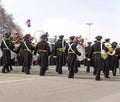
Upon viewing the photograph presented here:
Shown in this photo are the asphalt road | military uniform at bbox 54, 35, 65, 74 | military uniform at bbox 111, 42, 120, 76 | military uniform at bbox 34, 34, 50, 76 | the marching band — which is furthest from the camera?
military uniform at bbox 111, 42, 120, 76

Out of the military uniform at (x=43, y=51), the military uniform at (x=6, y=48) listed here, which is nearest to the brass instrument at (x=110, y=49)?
the military uniform at (x=43, y=51)

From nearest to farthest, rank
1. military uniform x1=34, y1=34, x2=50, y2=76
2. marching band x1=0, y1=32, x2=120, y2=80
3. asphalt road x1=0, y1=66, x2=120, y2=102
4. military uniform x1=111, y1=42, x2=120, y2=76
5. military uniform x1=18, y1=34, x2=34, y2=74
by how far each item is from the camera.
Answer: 1. asphalt road x1=0, y1=66, x2=120, y2=102
2. marching band x1=0, y1=32, x2=120, y2=80
3. military uniform x1=34, y1=34, x2=50, y2=76
4. military uniform x1=18, y1=34, x2=34, y2=74
5. military uniform x1=111, y1=42, x2=120, y2=76

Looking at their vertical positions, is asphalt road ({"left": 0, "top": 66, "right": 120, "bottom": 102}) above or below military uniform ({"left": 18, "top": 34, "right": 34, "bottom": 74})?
below

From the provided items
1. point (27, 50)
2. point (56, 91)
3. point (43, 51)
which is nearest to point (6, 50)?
point (27, 50)

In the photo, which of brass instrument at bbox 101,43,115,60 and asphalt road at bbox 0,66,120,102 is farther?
brass instrument at bbox 101,43,115,60

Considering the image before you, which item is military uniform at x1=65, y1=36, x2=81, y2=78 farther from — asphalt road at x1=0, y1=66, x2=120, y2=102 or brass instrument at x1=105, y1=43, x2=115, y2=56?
asphalt road at x1=0, y1=66, x2=120, y2=102

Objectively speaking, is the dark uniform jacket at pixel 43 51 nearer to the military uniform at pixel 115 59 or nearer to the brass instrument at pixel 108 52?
Answer: the brass instrument at pixel 108 52

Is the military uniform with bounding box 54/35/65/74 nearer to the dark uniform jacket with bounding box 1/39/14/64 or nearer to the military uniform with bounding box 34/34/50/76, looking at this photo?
the military uniform with bounding box 34/34/50/76

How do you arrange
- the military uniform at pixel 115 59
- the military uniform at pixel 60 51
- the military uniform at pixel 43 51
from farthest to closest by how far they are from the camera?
the military uniform at pixel 115 59 < the military uniform at pixel 60 51 < the military uniform at pixel 43 51

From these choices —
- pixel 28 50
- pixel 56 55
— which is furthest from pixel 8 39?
pixel 56 55

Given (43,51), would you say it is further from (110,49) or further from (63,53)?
(110,49)

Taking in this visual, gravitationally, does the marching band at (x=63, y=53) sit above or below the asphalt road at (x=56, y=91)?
above

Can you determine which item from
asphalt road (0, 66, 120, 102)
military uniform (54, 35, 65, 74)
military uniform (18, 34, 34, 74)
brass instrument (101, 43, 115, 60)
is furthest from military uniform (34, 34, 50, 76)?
asphalt road (0, 66, 120, 102)

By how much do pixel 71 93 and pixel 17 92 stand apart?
5.43 ft
